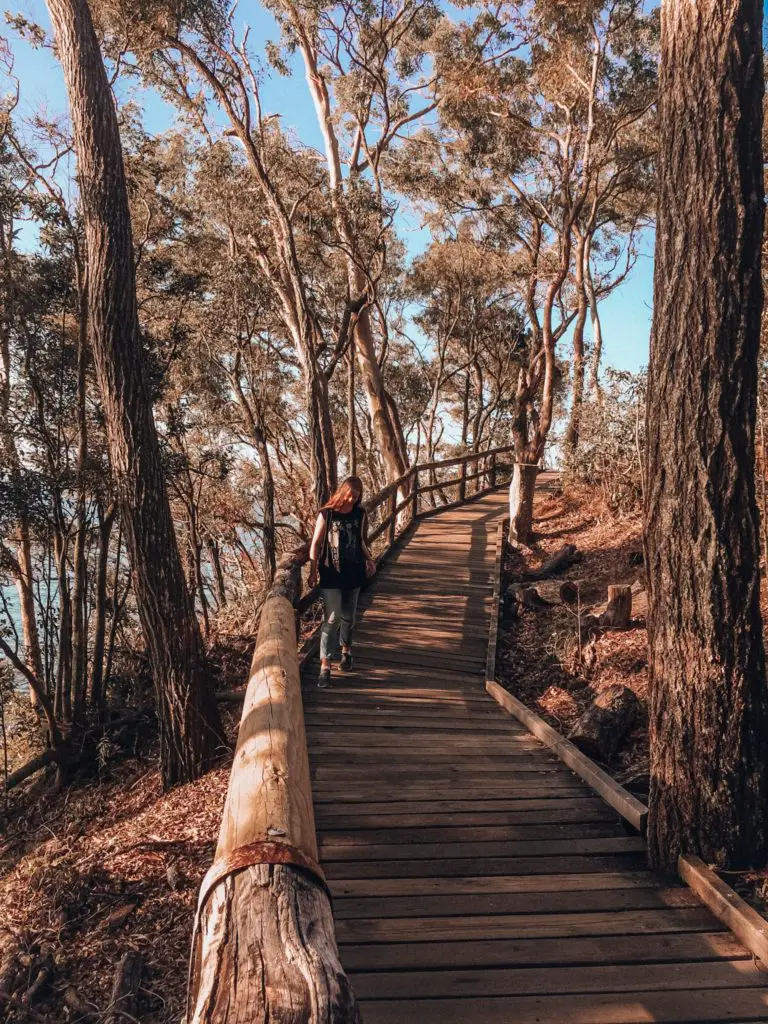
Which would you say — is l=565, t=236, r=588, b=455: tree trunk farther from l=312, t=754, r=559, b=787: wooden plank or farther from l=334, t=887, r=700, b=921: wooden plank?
l=334, t=887, r=700, b=921: wooden plank

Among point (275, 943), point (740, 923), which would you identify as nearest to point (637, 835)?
point (740, 923)

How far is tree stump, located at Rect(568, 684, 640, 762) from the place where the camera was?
481 cm

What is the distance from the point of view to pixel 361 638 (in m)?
7.39

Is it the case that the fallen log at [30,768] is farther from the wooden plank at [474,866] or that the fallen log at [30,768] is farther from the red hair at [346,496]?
the wooden plank at [474,866]

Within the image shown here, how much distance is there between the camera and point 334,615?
5973mm

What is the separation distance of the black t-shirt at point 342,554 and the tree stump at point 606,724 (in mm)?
2060

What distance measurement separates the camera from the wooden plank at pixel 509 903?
118 inches

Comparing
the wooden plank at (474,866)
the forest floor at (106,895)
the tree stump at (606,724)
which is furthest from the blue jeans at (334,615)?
the wooden plank at (474,866)

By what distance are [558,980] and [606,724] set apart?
8.20 ft

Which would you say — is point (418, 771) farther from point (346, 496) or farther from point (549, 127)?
point (549, 127)

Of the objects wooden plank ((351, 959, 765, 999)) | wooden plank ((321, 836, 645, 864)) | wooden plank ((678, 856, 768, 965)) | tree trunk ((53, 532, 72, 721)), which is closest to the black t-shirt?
wooden plank ((321, 836, 645, 864))

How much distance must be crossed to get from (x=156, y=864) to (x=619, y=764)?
9.79 ft

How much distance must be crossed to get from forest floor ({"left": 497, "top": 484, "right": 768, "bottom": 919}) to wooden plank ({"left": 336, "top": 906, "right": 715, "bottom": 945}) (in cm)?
33

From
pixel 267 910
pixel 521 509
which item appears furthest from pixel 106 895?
pixel 521 509
